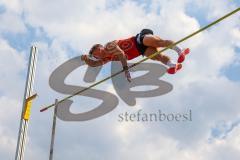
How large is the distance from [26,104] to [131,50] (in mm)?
2796

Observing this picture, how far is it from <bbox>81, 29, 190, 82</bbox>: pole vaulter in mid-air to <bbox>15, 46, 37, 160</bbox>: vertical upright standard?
1.48 m

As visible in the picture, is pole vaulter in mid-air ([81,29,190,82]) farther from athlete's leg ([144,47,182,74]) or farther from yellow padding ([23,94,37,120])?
yellow padding ([23,94,37,120])

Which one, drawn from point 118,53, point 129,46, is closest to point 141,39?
point 129,46

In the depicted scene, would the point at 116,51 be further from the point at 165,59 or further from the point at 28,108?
the point at 28,108

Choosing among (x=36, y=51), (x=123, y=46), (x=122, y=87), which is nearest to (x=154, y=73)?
(x=122, y=87)

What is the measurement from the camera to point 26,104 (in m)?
12.8

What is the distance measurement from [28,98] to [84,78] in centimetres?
166

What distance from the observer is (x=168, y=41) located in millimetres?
11422

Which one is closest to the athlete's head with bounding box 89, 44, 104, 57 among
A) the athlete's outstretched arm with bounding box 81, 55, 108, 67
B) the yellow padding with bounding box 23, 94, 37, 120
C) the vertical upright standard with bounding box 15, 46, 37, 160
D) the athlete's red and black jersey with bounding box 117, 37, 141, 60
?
the athlete's outstretched arm with bounding box 81, 55, 108, 67

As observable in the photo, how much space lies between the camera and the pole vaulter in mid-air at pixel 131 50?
38.3ft

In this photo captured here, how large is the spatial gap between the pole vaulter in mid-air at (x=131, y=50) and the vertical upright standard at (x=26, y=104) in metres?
1.48

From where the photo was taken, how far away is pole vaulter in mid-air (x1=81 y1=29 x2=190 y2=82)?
11.7 metres

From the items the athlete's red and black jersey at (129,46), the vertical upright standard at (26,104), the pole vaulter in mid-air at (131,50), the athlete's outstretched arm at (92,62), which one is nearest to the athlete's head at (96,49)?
the pole vaulter in mid-air at (131,50)

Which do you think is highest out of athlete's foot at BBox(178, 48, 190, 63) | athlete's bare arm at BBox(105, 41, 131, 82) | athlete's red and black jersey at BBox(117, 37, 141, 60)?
athlete's red and black jersey at BBox(117, 37, 141, 60)
